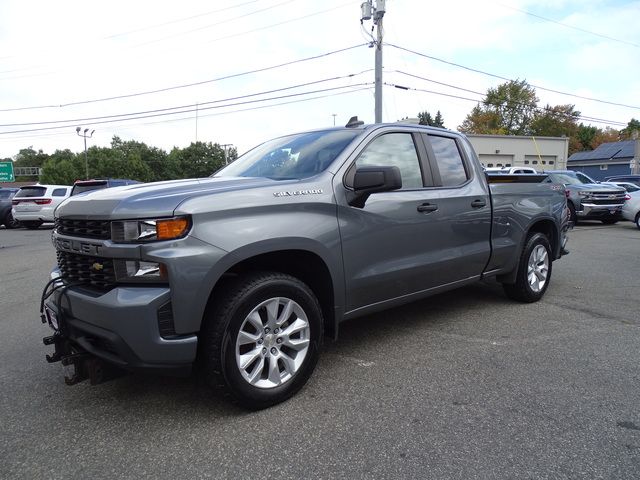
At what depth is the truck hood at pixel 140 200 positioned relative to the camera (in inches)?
98.7

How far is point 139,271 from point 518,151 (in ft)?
142

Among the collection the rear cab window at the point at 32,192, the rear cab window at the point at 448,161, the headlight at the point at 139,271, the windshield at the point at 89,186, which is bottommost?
the headlight at the point at 139,271

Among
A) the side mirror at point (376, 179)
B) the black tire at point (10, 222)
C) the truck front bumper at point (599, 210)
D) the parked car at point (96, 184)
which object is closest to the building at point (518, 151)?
the truck front bumper at point (599, 210)

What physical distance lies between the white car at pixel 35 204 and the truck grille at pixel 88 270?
15.8 m

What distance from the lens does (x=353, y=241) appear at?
3238 mm

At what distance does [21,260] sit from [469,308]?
882 cm

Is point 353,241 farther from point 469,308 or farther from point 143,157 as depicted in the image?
point 143,157

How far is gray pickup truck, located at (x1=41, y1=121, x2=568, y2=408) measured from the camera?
247 cm

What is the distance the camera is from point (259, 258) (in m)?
2.88

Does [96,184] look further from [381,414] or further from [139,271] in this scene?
[381,414]

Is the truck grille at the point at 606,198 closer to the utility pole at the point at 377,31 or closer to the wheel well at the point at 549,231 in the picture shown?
the utility pole at the point at 377,31

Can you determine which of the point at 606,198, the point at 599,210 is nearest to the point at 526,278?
the point at 599,210

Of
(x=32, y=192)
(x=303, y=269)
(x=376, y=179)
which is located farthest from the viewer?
(x=32, y=192)

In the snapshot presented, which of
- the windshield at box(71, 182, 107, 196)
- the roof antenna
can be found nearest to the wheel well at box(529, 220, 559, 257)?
the roof antenna
